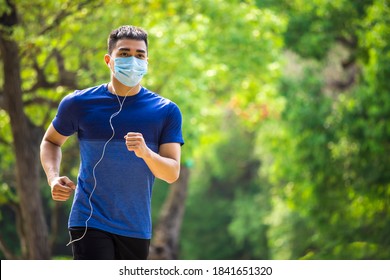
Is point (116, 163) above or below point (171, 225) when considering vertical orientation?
above

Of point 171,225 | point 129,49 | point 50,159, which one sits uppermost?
point 129,49

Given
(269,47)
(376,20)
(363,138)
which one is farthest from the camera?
(363,138)

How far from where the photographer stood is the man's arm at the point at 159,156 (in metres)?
3.76

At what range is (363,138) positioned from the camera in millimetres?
17609

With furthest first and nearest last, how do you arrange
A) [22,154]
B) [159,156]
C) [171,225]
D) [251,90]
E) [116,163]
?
[171,225]
[251,90]
[22,154]
[116,163]
[159,156]

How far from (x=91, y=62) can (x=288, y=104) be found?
6.15 metres

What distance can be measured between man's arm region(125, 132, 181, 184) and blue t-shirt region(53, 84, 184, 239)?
1.7 inches

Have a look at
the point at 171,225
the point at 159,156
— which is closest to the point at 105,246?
the point at 159,156

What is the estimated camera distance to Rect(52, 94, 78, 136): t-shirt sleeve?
4191 millimetres

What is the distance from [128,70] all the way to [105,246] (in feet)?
2.79

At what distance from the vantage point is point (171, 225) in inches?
728

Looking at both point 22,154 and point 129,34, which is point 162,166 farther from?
point 22,154

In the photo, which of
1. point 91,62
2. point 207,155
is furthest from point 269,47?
point 207,155
